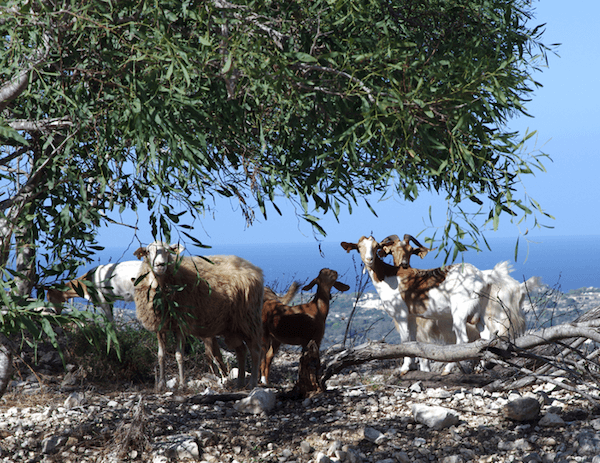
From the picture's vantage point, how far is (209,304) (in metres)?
7.96

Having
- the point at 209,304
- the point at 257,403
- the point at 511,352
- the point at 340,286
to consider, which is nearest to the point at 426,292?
the point at 340,286

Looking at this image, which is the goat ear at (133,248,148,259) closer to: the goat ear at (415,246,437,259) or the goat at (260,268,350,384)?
the goat at (260,268,350,384)

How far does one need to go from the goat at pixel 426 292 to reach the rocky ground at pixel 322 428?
1.65 meters

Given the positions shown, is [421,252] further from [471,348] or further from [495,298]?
[471,348]

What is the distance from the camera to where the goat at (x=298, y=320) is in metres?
8.51

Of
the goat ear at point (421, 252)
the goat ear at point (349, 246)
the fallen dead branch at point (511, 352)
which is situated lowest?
the fallen dead branch at point (511, 352)

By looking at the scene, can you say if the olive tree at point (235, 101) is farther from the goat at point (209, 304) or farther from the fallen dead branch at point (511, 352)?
the goat at point (209, 304)

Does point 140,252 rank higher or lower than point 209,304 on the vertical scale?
higher

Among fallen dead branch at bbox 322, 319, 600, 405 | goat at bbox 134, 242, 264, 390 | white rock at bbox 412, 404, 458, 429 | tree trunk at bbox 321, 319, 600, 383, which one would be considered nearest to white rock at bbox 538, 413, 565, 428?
fallen dead branch at bbox 322, 319, 600, 405

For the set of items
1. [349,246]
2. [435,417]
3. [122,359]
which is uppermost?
[349,246]

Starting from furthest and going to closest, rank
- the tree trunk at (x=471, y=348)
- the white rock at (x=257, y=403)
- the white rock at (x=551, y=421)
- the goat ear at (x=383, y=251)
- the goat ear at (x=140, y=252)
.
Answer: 1. the goat ear at (x=383, y=251)
2. the goat ear at (x=140, y=252)
3. the white rock at (x=257, y=403)
4. the white rock at (x=551, y=421)
5. the tree trunk at (x=471, y=348)

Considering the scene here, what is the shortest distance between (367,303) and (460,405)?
3.46 metres

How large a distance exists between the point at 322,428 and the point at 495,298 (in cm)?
401

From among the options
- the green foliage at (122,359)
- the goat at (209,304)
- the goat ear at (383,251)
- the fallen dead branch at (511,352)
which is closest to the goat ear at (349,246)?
the goat ear at (383,251)
